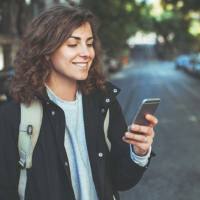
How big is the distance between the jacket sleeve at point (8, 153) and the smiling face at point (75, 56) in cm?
28

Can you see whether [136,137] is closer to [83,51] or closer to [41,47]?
[83,51]

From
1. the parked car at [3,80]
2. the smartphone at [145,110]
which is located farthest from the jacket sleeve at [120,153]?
the parked car at [3,80]

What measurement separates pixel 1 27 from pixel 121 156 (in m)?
26.3

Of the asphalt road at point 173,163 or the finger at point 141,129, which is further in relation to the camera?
the asphalt road at point 173,163

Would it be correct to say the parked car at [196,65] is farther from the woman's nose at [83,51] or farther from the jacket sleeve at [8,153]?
the jacket sleeve at [8,153]

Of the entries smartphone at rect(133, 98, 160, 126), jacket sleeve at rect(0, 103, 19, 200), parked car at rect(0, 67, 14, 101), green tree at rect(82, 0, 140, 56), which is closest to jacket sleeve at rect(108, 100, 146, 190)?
smartphone at rect(133, 98, 160, 126)

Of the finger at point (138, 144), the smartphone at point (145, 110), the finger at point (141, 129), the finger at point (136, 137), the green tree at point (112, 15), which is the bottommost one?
the green tree at point (112, 15)

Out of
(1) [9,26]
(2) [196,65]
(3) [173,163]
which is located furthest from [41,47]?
(2) [196,65]

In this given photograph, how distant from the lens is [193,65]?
35875mm

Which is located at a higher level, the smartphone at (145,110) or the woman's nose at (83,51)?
the woman's nose at (83,51)

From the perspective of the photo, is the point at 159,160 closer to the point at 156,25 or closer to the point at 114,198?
the point at 114,198

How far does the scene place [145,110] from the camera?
73.9 inches

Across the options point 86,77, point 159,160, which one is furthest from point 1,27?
point 86,77

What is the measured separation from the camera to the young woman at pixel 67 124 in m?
2.00
